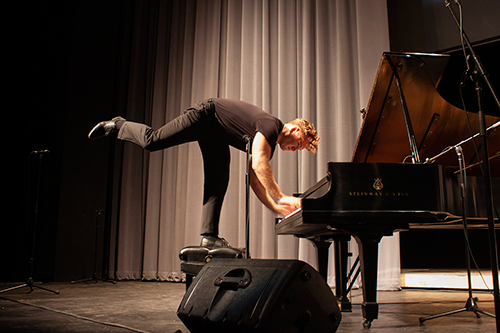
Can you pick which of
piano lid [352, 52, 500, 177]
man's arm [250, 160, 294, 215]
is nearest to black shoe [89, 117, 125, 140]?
man's arm [250, 160, 294, 215]

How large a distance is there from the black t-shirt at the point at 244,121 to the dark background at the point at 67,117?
7.14 ft

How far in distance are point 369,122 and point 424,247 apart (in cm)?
197

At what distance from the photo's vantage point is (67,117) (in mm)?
4305

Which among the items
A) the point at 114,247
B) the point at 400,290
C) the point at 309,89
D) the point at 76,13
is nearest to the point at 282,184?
the point at 309,89

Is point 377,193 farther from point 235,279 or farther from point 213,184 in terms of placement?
point 213,184

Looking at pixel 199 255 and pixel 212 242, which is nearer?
pixel 199 255

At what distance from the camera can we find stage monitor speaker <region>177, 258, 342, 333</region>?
129cm

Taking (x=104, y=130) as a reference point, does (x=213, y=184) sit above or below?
below

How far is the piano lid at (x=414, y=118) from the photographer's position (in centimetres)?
222

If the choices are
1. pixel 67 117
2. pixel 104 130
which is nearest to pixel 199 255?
pixel 104 130

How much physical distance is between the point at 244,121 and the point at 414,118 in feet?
3.31

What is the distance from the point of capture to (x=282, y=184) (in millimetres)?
3969

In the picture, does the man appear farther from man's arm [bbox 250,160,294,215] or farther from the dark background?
the dark background

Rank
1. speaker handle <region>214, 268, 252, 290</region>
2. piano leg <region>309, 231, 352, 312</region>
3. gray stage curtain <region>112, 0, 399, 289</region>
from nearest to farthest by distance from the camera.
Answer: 1. speaker handle <region>214, 268, 252, 290</region>
2. piano leg <region>309, 231, 352, 312</region>
3. gray stage curtain <region>112, 0, 399, 289</region>
